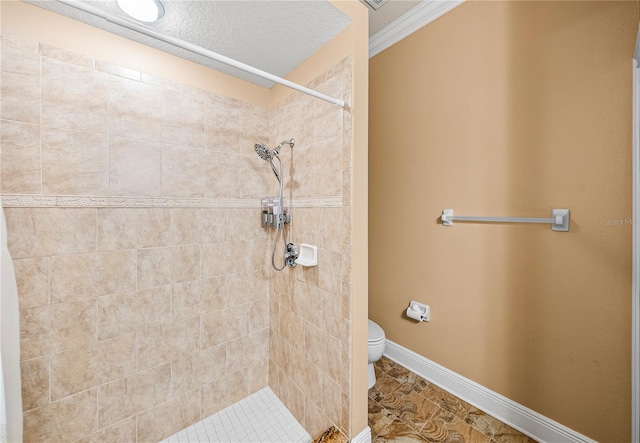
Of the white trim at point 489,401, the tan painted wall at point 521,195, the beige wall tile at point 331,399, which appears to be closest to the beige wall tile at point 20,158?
the beige wall tile at point 331,399

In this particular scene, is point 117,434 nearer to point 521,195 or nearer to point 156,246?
point 156,246

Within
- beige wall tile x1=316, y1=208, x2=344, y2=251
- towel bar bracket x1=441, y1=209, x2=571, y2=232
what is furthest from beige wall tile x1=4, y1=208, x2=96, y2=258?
towel bar bracket x1=441, y1=209, x2=571, y2=232

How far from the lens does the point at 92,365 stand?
49.6 inches

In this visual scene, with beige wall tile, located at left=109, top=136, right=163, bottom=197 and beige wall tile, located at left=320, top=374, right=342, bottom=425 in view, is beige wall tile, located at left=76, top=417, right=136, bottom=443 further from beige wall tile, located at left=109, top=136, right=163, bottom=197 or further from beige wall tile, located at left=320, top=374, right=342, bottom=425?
beige wall tile, located at left=109, top=136, right=163, bottom=197

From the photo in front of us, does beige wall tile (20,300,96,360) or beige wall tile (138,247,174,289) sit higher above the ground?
beige wall tile (138,247,174,289)

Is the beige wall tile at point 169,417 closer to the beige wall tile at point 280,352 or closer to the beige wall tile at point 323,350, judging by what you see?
the beige wall tile at point 280,352

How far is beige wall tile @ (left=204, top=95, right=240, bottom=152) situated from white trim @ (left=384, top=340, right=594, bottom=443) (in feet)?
6.13

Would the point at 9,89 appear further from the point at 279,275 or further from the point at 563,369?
the point at 563,369

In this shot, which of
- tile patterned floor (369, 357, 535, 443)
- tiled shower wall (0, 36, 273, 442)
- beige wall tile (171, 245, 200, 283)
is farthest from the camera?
beige wall tile (171, 245, 200, 283)

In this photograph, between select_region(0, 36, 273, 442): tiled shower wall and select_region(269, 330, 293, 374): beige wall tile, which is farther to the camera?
select_region(269, 330, 293, 374): beige wall tile

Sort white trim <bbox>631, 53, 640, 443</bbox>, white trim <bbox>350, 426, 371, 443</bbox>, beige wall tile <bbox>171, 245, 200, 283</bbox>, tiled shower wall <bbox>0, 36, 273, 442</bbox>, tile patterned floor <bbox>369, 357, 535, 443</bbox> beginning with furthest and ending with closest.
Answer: beige wall tile <bbox>171, 245, 200, 283</bbox>, tile patterned floor <bbox>369, 357, 535, 443</bbox>, white trim <bbox>350, 426, 371, 443</bbox>, tiled shower wall <bbox>0, 36, 273, 442</bbox>, white trim <bbox>631, 53, 640, 443</bbox>

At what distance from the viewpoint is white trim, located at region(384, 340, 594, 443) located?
4.23 feet

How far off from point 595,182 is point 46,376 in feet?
8.40

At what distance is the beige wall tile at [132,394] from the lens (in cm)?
129
